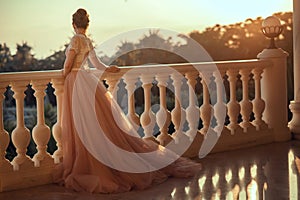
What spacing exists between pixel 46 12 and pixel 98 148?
2851mm

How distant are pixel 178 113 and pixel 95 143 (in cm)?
110

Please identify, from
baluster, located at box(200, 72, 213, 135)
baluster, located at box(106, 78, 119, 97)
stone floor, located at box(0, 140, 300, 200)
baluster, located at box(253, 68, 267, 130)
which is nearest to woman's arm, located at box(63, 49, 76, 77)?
baluster, located at box(106, 78, 119, 97)

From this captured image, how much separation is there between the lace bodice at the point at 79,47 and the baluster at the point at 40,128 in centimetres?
30

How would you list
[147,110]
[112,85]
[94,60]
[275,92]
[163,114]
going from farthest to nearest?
[275,92]
[163,114]
[147,110]
[112,85]
[94,60]

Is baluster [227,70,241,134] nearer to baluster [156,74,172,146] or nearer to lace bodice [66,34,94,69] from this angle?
baluster [156,74,172,146]

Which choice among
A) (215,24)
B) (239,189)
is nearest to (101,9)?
(215,24)

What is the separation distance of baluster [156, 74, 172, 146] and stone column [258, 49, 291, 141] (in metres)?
1.42

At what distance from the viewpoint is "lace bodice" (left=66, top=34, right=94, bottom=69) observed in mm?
4402

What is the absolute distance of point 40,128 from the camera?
447 cm

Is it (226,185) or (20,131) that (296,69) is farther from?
Result: (20,131)

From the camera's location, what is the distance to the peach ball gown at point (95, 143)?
14.0 feet

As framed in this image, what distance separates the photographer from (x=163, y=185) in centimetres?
435

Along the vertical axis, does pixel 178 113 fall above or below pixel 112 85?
below

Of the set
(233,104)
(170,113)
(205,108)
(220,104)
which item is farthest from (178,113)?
(233,104)
